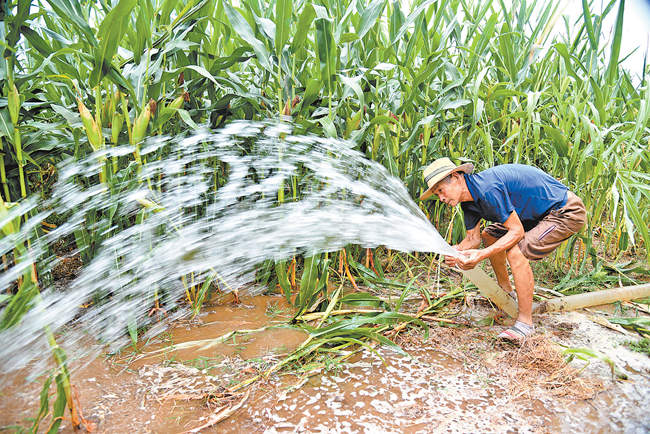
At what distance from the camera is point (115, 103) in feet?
6.81

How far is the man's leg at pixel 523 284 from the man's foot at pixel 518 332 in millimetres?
41

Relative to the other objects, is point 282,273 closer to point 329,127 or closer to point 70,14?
point 329,127

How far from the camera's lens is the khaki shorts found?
2.40 m

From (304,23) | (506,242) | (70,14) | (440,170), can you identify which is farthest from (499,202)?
(70,14)

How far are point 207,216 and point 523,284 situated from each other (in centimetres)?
206

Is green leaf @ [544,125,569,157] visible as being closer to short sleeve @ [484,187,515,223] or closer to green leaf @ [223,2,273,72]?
short sleeve @ [484,187,515,223]

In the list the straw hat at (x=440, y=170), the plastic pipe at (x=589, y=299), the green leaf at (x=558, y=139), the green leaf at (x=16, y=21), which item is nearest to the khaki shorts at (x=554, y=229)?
the plastic pipe at (x=589, y=299)

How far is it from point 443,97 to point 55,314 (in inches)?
118

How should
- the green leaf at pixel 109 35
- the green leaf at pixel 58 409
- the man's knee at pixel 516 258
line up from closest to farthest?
1. the green leaf at pixel 58 409
2. the green leaf at pixel 109 35
3. the man's knee at pixel 516 258

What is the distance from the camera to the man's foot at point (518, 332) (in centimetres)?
214

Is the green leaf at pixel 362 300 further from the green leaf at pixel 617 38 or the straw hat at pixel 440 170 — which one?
the green leaf at pixel 617 38

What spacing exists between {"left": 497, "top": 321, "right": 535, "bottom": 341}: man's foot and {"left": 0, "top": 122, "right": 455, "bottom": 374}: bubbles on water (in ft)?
1.99

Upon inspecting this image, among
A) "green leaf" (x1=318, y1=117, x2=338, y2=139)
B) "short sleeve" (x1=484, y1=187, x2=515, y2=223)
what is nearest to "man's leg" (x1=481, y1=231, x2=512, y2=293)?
"short sleeve" (x1=484, y1=187, x2=515, y2=223)

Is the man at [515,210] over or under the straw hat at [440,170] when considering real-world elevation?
under
